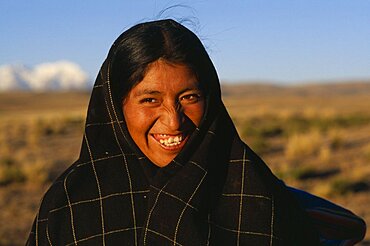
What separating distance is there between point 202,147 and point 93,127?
0.53m

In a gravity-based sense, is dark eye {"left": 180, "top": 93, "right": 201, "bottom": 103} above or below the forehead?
below

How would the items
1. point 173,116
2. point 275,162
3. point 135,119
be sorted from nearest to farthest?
1. point 173,116
2. point 135,119
3. point 275,162

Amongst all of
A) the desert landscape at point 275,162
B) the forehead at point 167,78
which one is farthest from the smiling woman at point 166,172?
the desert landscape at point 275,162

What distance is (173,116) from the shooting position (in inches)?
107

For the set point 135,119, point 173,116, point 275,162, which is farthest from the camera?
point 275,162

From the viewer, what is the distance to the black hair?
9.11 ft

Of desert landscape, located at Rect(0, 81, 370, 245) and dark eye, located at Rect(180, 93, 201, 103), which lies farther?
desert landscape, located at Rect(0, 81, 370, 245)

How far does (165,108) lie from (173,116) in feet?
0.19

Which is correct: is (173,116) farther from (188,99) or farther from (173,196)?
(173,196)

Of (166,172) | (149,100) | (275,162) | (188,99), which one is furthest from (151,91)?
(275,162)

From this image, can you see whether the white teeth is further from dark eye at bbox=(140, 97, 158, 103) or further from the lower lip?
dark eye at bbox=(140, 97, 158, 103)

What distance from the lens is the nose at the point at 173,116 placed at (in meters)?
2.72

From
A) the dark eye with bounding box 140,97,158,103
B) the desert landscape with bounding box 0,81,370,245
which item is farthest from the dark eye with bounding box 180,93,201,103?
the desert landscape with bounding box 0,81,370,245

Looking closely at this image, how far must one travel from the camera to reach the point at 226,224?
2.80 m
